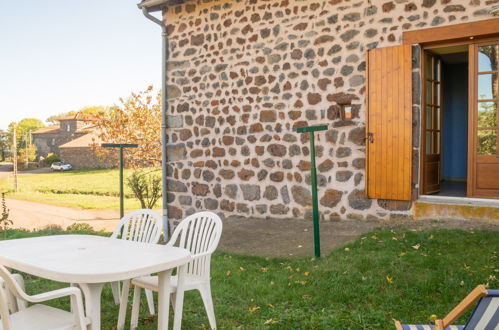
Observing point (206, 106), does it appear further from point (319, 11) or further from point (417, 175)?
point (417, 175)

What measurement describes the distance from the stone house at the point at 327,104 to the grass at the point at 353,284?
100 cm

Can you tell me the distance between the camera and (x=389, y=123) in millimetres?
5574

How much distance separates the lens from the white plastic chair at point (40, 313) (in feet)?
6.89

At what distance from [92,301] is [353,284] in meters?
2.26

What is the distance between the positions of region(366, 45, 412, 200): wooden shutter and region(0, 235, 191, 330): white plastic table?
353 cm

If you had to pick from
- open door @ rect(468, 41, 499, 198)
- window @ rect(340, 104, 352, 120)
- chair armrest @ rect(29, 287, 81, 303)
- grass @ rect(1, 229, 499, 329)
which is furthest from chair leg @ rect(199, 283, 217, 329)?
open door @ rect(468, 41, 499, 198)

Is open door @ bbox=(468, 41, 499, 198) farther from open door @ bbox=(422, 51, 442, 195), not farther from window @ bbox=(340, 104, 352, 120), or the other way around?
window @ bbox=(340, 104, 352, 120)

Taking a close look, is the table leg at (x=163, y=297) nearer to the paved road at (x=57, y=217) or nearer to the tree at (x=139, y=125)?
the paved road at (x=57, y=217)

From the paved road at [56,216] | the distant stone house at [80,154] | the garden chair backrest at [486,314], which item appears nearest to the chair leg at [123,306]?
the garden chair backrest at [486,314]

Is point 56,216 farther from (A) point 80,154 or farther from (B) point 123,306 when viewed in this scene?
(A) point 80,154

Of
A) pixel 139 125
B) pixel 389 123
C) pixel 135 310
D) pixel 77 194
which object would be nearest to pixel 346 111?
pixel 389 123

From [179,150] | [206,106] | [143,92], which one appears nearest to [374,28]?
[206,106]

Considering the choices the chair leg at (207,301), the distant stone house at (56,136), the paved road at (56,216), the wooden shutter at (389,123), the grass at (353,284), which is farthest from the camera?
the distant stone house at (56,136)

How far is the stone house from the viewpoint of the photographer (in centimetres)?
528
